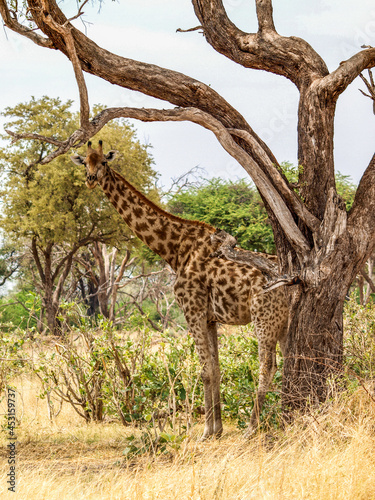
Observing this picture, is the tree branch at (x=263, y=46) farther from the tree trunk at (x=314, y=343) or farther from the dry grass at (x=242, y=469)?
the dry grass at (x=242, y=469)

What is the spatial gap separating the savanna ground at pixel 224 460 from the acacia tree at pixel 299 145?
1.77 feet

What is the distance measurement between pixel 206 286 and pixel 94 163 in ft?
6.27

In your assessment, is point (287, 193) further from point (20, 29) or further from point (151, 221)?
point (20, 29)

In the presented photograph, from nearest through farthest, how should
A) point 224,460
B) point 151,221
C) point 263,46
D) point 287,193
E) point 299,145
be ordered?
point 224,460, point 287,193, point 299,145, point 263,46, point 151,221

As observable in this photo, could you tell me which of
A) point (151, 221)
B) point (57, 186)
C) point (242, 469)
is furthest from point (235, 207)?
point (242, 469)

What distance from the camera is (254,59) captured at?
7.07 m

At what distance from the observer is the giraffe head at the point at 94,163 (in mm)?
6953

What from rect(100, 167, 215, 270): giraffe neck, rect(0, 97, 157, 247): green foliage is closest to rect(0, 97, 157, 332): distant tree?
rect(0, 97, 157, 247): green foliage

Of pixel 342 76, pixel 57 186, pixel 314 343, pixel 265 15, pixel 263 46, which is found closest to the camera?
pixel 314 343

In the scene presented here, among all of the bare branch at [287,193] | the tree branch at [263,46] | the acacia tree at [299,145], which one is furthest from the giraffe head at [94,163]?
the tree branch at [263,46]

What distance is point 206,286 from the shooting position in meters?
7.05

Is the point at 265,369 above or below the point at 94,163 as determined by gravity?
below

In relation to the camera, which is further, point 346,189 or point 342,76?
point 346,189

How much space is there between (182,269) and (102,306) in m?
17.9
